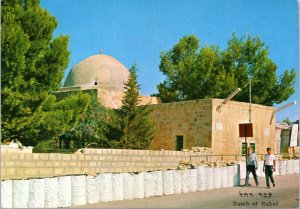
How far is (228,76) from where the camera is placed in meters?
27.2

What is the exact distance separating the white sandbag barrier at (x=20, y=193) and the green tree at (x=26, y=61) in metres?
5.53

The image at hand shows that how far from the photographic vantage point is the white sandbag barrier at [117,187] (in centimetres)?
865

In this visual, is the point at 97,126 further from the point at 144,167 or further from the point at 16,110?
the point at 16,110

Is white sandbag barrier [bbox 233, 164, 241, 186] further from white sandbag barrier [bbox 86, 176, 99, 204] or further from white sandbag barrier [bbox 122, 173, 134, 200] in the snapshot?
white sandbag barrier [bbox 86, 176, 99, 204]

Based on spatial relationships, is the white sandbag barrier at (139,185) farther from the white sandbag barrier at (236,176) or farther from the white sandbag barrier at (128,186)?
the white sandbag barrier at (236,176)

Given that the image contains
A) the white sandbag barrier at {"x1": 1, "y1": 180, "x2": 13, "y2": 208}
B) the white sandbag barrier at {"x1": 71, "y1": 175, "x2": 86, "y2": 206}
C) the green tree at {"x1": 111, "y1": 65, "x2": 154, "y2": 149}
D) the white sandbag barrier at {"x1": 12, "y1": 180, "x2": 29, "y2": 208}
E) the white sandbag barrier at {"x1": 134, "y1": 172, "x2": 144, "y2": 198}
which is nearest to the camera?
the white sandbag barrier at {"x1": 1, "y1": 180, "x2": 13, "y2": 208}

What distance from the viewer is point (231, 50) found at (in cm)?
2884

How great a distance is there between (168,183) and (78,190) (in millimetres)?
2459

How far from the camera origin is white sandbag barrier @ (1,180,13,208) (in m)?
6.92

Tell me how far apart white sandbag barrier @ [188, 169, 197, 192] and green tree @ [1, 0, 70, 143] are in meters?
5.18

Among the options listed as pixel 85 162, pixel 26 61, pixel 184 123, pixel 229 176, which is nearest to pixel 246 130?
pixel 229 176

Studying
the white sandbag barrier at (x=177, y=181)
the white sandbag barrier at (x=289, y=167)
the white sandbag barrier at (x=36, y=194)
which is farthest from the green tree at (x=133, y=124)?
the white sandbag barrier at (x=36, y=194)

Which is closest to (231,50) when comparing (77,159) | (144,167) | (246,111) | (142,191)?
(246,111)

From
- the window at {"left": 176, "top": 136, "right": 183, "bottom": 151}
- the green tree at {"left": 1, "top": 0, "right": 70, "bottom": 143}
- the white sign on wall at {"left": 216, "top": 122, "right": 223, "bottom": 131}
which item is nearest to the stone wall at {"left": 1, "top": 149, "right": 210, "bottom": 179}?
the green tree at {"left": 1, "top": 0, "right": 70, "bottom": 143}
